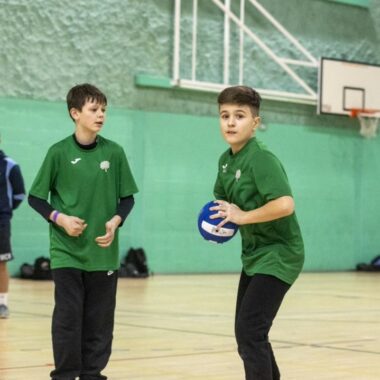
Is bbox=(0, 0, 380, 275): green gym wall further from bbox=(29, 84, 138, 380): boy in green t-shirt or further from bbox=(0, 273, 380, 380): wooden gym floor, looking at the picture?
bbox=(29, 84, 138, 380): boy in green t-shirt

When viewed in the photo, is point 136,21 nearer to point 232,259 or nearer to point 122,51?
point 122,51

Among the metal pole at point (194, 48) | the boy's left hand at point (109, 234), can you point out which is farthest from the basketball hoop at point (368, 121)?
the boy's left hand at point (109, 234)

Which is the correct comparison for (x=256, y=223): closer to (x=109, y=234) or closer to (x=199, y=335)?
(x=109, y=234)

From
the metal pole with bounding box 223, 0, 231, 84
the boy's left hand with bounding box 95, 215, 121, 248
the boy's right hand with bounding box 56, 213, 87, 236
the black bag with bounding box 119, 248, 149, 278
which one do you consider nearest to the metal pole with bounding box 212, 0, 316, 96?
the metal pole with bounding box 223, 0, 231, 84

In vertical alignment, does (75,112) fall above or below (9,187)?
above

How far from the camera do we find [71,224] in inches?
210

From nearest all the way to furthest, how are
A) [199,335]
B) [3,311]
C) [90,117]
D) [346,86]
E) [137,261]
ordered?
[90,117]
[199,335]
[3,311]
[137,261]
[346,86]

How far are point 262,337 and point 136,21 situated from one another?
13.5 metres

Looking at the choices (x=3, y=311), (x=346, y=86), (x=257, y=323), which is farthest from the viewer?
(x=346, y=86)

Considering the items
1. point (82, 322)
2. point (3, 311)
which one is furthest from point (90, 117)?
point (3, 311)

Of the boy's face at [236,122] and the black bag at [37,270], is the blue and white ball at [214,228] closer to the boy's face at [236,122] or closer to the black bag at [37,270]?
the boy's face at [236,122]

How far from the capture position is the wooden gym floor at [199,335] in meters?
6.50

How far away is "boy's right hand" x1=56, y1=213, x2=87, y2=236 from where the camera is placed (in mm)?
5344

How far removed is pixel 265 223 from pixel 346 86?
15.4m
